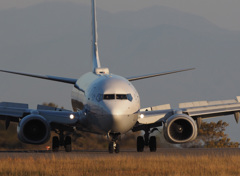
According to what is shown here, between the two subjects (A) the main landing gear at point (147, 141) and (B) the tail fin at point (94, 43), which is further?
(B) the tail fin at point (94, 43)

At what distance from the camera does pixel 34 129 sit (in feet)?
120

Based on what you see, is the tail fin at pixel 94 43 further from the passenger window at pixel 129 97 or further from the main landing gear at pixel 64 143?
the passenger window at pixel 129 97

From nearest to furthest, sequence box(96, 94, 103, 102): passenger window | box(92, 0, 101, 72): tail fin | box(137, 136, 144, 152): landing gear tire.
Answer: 1. box(96, 94, 103, 102): passenger window
2. box(137, 136, 144, 152): landing gear tire
3. box(92, 0, 101, 72): tail fin

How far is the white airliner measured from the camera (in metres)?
32.8

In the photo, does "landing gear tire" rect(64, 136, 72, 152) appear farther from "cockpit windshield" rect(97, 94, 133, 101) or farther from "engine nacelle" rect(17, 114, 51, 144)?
"cockpit windshield" rect(97, 94, 133, 101)

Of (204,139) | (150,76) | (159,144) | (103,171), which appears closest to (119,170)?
(103,171)

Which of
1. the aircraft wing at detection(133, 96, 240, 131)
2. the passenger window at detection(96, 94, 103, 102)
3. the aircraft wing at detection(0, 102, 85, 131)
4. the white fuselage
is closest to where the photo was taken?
the white fuselage

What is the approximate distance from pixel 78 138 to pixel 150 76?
11.8 m

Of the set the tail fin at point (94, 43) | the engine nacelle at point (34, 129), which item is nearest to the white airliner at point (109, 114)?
the engine nacelle at point (34, 129)

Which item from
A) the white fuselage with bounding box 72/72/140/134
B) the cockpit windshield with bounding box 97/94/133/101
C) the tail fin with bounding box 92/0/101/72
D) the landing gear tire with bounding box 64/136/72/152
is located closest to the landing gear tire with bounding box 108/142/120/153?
the white fuselage with bounding box 72/72/140/134

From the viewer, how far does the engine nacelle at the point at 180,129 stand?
3675 centimetres

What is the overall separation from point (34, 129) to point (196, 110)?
9260mm

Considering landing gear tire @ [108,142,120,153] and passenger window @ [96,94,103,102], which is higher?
passenger window @ [96,94,103,102]

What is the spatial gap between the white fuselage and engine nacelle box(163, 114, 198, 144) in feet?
9.89
